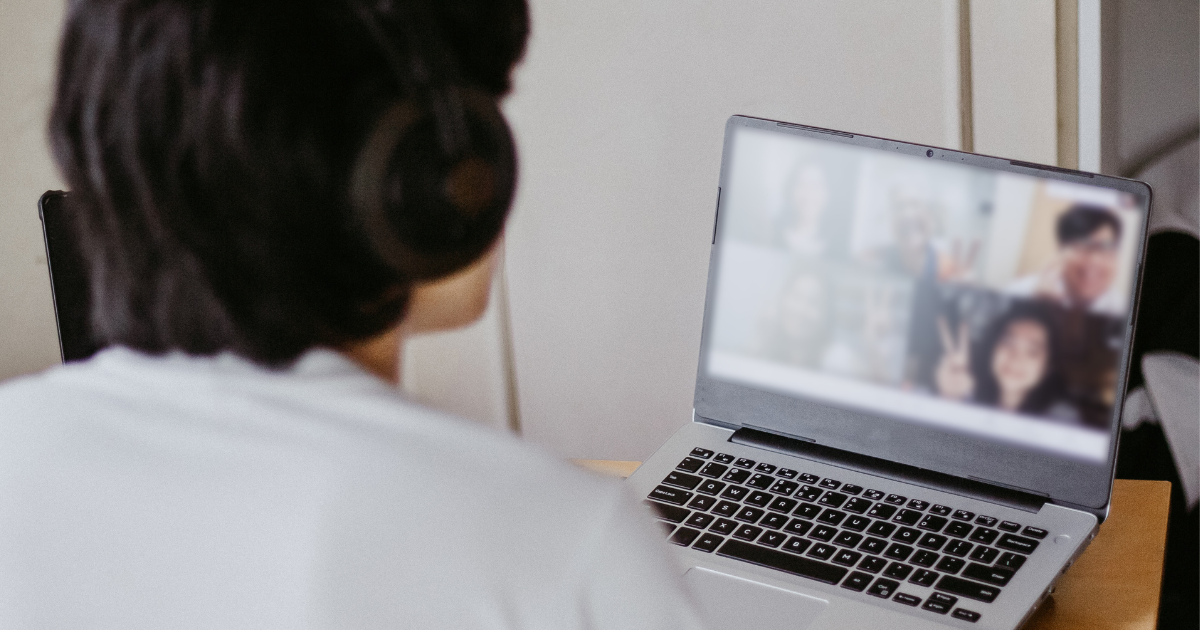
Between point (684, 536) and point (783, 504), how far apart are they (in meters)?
0.08

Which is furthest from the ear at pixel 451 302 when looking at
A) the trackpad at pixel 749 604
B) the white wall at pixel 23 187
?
the white wall at pixel 23 187

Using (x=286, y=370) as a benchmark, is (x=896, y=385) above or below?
below

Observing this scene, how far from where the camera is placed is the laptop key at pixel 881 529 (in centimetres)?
75

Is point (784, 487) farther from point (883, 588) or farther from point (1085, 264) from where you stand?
point (1085, 264)

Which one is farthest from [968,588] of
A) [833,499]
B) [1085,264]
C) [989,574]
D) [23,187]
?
[23,187]

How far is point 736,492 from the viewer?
810mm

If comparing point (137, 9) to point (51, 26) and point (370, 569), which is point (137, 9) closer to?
point (370, 569)

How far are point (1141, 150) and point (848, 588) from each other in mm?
700

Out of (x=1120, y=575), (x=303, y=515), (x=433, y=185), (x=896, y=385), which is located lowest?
(x=1120, y=575)

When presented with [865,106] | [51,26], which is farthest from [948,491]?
[51,26]

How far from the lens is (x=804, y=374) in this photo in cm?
86

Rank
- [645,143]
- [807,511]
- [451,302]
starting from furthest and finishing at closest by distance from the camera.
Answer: [645,143]
[807,511]
[451,302]

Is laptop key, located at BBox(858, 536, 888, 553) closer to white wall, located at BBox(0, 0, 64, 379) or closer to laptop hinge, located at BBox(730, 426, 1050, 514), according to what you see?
laptop hinge, located at BBox(730, 426, 1050, 514)

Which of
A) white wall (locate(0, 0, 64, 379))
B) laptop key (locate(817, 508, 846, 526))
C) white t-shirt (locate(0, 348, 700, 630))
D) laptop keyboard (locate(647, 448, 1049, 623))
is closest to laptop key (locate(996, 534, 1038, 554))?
laptop keyboard (locate(647, 448, 1049, 623))
